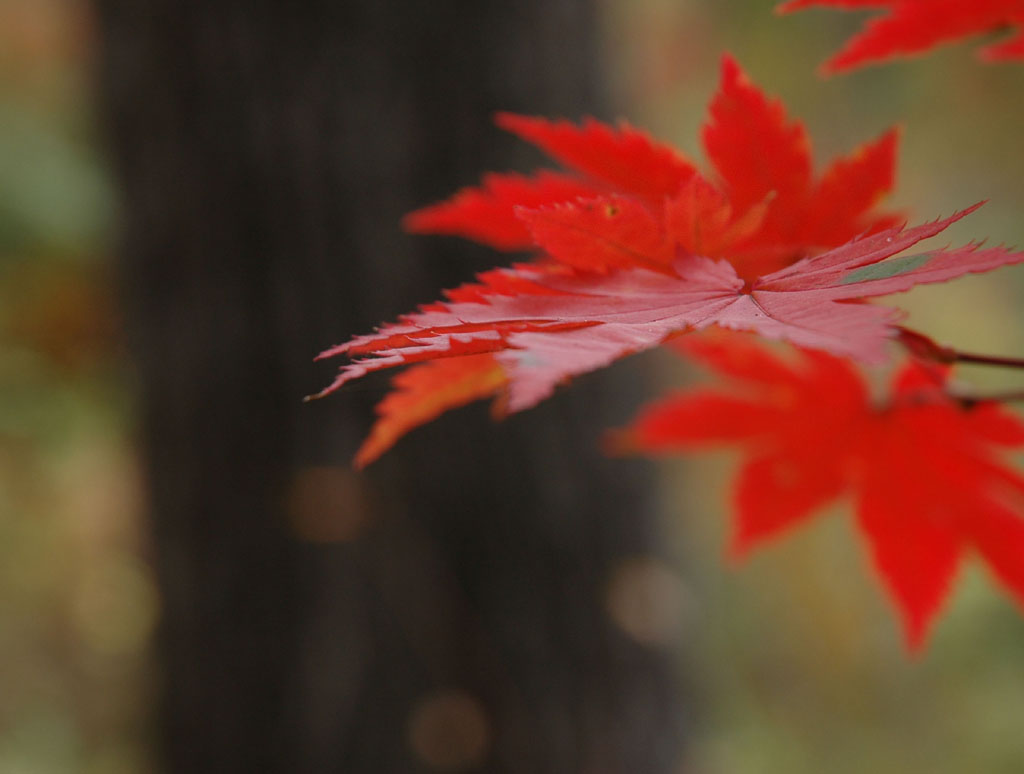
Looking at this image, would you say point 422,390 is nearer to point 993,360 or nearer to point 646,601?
point 993,360

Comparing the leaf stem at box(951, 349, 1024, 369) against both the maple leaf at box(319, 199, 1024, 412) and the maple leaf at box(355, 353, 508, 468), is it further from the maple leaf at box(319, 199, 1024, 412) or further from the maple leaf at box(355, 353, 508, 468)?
the maple leaf at box(355, 353, 508, 468)

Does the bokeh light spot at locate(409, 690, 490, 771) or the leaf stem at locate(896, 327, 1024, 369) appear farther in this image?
the bokeh light spot at locate(409, 690, 490, 771)

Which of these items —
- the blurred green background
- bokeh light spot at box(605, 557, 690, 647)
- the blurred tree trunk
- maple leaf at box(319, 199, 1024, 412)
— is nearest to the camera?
maple leaf at box(319, 199, 1024, 412)

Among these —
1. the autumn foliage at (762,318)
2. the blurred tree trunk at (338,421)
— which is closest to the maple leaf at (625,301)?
the autumn foliage at (762,318)

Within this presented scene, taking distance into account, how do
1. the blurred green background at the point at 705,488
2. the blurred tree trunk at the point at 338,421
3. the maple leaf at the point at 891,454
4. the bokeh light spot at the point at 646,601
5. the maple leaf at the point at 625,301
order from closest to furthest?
the maple leaf at the point at 625,301 < the maple leaf at the point at 891,454 < the blurred tree trunk at the point at 338,421 < the bokeh light spot at the point at 646,601 < the blurred green background at the point at 705,488

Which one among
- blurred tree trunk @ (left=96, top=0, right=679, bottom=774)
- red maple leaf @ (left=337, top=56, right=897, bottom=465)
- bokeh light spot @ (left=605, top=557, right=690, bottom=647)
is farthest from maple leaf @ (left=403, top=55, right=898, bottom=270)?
bokeh light spot @ (left=605, top=557, right=690, bottom=647)

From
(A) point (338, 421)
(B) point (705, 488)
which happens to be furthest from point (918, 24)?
(B) point (705, 488)

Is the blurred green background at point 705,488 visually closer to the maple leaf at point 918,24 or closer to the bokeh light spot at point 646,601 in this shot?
the bokeh light spot at point 646,601
